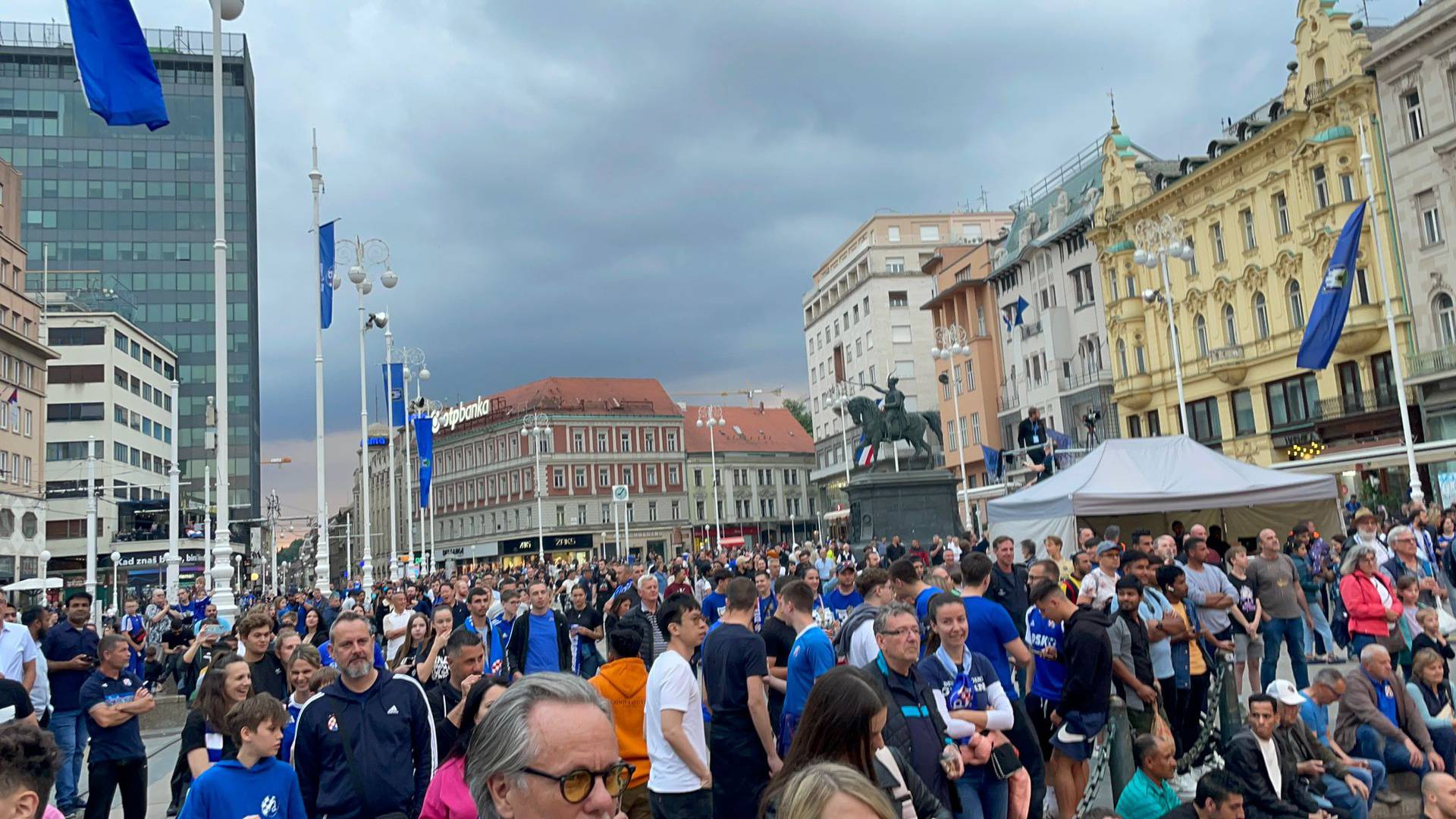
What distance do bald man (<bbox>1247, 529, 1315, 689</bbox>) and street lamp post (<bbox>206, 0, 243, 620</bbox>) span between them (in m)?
12.7

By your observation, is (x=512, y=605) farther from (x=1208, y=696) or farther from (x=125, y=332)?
(x=125, y=332)

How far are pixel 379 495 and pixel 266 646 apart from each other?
11090 cm

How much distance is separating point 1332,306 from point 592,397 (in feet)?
245

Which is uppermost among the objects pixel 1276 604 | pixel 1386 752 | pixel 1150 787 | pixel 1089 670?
pixel 1089 670

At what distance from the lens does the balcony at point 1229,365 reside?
1718 inches

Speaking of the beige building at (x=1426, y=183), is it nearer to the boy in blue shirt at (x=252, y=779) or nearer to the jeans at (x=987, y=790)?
the jeans at (x=987, y=790)

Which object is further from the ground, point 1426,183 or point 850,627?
point 1426,183

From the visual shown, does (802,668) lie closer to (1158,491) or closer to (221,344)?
(221,344)

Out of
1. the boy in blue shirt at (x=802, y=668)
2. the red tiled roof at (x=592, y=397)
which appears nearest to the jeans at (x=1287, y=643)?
the boy in blue shirt at (x=802, y=668)

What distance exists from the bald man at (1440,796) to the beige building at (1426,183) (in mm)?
31048

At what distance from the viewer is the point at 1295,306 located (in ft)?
135

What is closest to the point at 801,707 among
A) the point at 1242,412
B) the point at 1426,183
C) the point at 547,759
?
the point at 547,759

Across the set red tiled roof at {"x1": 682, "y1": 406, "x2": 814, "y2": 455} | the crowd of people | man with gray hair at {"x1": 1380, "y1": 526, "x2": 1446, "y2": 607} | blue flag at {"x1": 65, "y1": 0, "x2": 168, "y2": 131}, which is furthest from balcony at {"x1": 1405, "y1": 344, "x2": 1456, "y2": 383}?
red tiled roof at {"x1": 682, "y1": 406, "x2": 814, "y2": 455}

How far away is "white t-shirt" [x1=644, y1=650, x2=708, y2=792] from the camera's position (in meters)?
5.64
